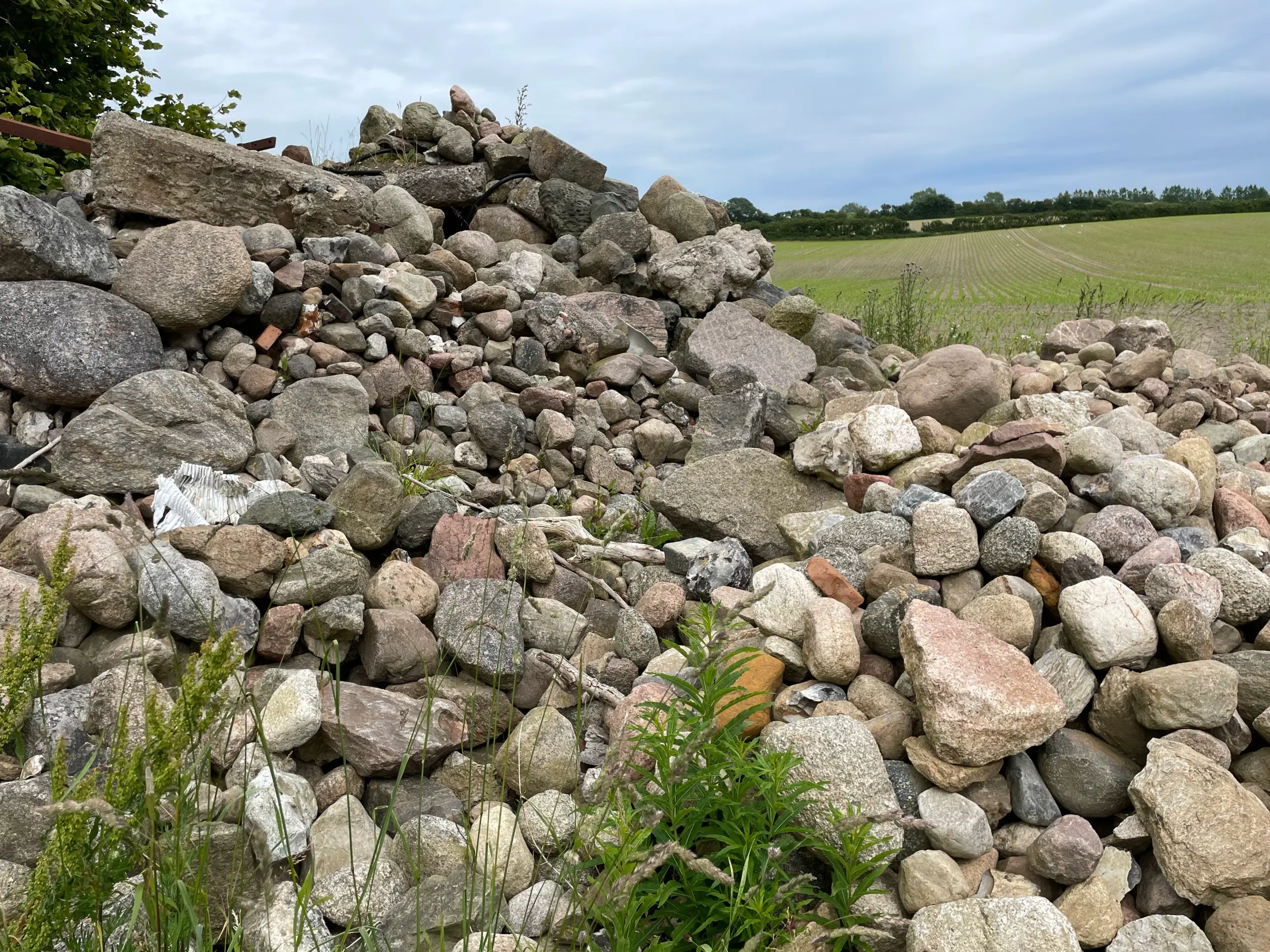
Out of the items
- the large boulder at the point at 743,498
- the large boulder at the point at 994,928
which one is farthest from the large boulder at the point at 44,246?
the large boulder at the point at 994,928

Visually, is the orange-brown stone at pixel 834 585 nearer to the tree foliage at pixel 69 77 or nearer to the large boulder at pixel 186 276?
the large boulder at pixel 186 276

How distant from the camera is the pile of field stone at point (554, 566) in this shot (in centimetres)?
257

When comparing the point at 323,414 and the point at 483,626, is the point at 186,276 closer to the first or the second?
the point at 323,414

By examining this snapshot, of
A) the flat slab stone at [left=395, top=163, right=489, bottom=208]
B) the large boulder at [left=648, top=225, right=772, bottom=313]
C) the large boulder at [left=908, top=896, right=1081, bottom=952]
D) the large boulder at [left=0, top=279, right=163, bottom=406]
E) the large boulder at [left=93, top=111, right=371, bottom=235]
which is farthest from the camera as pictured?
the flat slab stone at [left=395, top=163, right=489, bottom=208]

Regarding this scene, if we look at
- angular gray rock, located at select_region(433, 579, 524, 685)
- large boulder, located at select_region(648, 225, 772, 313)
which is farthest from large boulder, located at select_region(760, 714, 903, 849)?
large boulder, located at select_region(648, 225, 772, 313)

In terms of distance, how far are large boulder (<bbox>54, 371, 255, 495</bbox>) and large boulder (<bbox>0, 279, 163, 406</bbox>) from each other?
0.55ft

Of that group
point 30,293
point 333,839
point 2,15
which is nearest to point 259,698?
point 333,839

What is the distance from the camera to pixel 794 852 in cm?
262

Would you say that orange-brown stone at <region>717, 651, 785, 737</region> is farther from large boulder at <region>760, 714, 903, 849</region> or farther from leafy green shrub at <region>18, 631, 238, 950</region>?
leafy green shrub at <region>18, 631, 238, 950</region>

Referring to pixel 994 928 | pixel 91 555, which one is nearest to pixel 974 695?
pixel 994 928

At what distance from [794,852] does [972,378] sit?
4.04m

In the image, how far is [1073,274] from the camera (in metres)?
20.1

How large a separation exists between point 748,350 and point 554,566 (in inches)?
144

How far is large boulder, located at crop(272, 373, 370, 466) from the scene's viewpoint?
194 inches
